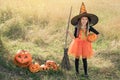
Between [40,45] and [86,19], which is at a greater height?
[86,19]

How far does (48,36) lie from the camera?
10273 mm

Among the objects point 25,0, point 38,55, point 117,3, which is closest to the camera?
point 38,55

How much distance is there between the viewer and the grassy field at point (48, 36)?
7543mm

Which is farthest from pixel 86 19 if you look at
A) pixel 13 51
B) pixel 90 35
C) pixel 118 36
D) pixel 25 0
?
pixel 25 0

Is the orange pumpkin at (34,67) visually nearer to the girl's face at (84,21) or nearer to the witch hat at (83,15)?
the witch hat at (83,15)

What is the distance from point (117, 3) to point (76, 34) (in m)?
7.55

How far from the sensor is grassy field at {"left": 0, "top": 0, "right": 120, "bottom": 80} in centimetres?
754

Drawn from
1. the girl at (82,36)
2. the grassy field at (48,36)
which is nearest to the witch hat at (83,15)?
the girl at (82,36)

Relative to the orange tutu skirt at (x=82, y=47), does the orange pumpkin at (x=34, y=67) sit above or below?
below

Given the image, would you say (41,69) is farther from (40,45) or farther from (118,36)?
(118,36)

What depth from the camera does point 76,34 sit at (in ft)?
24.2

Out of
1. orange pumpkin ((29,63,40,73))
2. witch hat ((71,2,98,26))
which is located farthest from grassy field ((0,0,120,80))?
witch hat ((71,2,98,26))

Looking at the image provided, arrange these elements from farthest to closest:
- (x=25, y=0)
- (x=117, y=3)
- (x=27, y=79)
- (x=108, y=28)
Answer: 1. (x=117, y=3)
2. (x=25, y=0)
3. (x=108, y=28)
4. (x=27, y=79)

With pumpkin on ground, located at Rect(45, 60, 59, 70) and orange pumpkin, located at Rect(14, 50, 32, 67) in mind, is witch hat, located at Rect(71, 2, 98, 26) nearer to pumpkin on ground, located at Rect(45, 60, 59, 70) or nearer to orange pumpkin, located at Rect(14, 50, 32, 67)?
pumpkin on ground, located at Rect(45, 60, 59, 70)
